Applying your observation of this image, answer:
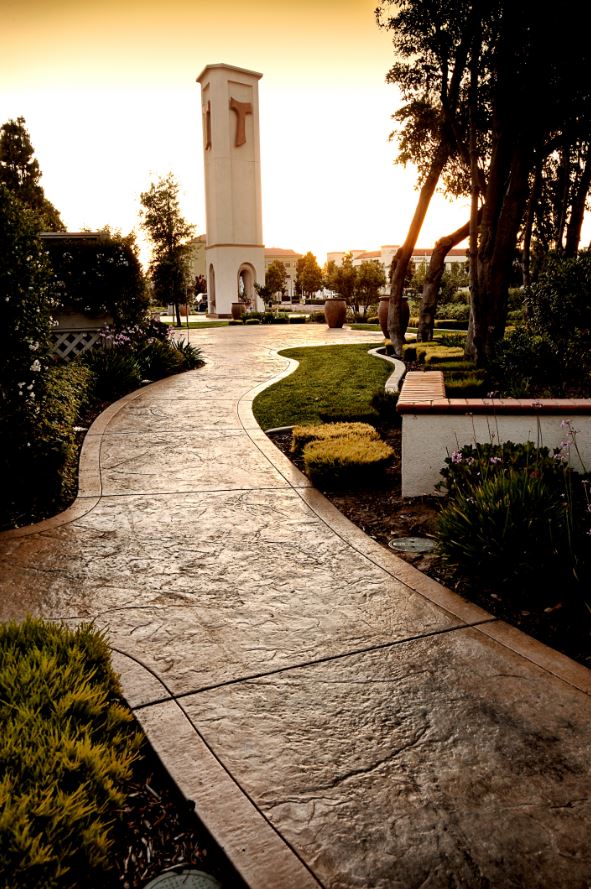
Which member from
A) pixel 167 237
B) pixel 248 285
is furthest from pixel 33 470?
pixel 248 285

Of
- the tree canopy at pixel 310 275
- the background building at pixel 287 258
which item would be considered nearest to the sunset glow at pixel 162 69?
the tree canopy at pixel 310 275

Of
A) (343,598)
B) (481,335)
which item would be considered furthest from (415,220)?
(343,598)

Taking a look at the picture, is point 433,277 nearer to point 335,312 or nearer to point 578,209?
point 578,209

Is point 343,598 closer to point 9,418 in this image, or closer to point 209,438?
point 9,418

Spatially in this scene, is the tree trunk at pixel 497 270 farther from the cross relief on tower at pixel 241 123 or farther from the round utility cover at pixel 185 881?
the cross relief on tower at pixel 241 123

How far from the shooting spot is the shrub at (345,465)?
5480 mm

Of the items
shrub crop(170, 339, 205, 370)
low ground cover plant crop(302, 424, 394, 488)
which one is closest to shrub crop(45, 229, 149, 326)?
shrub crop(170, 339, 205, 370)

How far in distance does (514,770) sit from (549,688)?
58cm

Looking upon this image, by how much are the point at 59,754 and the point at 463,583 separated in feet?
7.97

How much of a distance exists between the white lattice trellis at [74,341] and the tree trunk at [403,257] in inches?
268

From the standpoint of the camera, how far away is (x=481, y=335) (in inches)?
400

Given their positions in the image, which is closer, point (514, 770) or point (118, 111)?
point (514, 770)

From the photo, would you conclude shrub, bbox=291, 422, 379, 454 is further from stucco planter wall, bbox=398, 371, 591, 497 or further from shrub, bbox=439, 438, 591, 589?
shrub, bbox=439, 438, 591, 589

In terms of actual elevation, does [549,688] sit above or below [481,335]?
below
